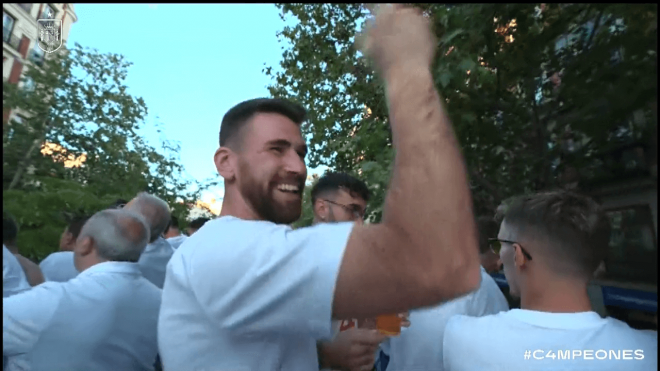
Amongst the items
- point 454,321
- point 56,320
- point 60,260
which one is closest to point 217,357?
point 454,321

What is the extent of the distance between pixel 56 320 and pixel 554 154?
4.21 metres

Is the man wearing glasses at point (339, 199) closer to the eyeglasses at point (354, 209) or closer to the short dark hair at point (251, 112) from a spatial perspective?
the eyeglasses at point (354, 209)

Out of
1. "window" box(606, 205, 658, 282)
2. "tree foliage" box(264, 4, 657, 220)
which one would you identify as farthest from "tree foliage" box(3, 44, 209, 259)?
"window" box(606, 205, 658, 282)

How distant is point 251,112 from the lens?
136cm

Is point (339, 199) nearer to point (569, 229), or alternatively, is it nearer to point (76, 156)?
point (569, 229)

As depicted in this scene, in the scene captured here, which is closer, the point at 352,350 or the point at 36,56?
the point at 352,350

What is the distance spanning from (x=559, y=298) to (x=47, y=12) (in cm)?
214

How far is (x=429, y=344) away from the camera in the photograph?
2.25 m

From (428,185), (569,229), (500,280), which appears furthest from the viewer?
(500,280)

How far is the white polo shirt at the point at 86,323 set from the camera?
190 centimetres

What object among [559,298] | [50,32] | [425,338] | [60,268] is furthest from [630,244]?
[50,32]

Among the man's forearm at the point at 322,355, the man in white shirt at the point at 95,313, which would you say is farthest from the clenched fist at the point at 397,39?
the man in white shirt at the point at 95,313

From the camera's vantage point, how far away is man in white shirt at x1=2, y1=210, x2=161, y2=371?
1.92m

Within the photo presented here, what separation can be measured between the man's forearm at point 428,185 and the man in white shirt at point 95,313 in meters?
1.80
